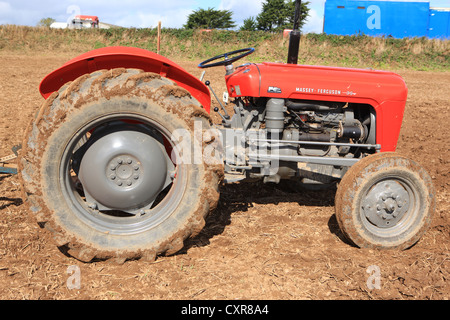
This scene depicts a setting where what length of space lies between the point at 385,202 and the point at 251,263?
1.20m

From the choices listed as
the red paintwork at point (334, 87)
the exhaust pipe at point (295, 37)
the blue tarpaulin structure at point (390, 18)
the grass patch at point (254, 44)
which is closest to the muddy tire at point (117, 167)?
the red paintwork at point (334, 87)

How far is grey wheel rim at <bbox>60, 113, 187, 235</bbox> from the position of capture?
2.74 m

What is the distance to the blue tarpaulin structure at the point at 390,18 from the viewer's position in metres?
24.4

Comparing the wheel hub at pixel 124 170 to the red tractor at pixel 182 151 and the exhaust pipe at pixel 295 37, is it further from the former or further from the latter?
the exhaust pipe at pixel 295 37

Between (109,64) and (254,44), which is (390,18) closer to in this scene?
(254,44)

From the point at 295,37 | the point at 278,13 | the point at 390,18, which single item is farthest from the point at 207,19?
the point at 295,37

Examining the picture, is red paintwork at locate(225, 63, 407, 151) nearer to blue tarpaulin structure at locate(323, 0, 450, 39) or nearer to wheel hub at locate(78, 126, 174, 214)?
wheel hub at locate(78, 126, 174, 214)

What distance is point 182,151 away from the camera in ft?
8.95

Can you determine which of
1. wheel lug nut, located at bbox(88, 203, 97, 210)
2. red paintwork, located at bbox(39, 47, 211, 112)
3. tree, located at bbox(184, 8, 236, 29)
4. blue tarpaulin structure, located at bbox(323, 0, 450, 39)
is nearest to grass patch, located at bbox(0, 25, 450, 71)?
blue tarpaulin structure, located at bbox(323, 0, 450, 39)

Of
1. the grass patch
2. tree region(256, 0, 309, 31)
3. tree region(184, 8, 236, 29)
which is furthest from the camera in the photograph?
tree region(184, 8, 236, 29)

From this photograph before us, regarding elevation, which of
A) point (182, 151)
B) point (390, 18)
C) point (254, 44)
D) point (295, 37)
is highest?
Answer: point (390, 18)

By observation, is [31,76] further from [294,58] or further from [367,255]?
[367,255]

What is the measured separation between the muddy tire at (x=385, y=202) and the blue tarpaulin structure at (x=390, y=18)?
23.7 meters

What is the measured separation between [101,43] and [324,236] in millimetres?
19596
